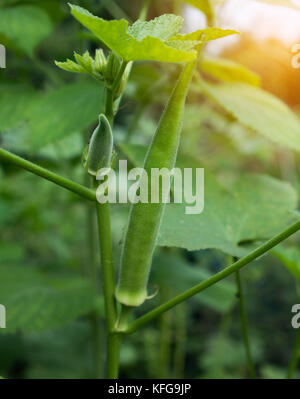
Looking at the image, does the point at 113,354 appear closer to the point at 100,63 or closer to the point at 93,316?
the point at 100,63

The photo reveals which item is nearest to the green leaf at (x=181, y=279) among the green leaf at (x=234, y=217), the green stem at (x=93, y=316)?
the green stem at (x=93, y=316)

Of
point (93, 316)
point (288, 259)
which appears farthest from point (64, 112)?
point (93, 316)

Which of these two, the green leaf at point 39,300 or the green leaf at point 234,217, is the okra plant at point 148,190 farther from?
the green leaf at point 39,300

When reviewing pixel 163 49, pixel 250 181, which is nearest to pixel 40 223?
pixel 250 181

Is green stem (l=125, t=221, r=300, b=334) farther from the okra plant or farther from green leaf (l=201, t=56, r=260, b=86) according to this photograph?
green leaf (l=201, t=56, r=260, b=86)

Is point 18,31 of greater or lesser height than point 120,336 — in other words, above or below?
above
